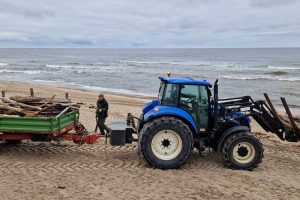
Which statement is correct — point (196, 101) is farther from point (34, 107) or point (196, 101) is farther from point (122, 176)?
point (34, 107)

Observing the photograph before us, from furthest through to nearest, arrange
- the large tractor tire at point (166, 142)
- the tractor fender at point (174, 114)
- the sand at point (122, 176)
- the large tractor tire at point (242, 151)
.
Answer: the large tractor tire at point (242, 151), the tractor fender at point (174, 114), the large tractor tire at point (166, 142), the sand at point (122, 176)

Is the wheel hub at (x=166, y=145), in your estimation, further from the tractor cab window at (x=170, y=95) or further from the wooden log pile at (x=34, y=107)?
the wooden log pile at (x=34, y=107)

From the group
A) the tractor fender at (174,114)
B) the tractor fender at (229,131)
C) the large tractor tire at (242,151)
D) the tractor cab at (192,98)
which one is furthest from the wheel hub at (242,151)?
the tractor fender at (174,114)

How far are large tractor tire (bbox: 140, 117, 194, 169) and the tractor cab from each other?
14.9 inches

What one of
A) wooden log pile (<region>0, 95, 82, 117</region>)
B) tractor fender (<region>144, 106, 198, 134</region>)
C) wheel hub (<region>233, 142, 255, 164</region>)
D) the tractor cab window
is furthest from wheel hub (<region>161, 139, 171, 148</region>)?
wooden log pile (<region>0, 95, 82, 117</region>)

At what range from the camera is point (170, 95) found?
8.36 m

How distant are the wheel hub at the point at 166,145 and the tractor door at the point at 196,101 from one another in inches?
24.2

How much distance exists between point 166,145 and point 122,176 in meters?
1.19

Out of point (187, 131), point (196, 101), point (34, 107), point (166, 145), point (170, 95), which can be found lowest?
point (166, 145)

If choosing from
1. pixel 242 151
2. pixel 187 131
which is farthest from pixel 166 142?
pixel 242 151

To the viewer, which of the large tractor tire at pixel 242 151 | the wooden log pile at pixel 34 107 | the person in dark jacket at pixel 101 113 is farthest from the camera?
the person in dark jacket at pixel 101 113

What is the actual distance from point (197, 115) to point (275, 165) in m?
2.22

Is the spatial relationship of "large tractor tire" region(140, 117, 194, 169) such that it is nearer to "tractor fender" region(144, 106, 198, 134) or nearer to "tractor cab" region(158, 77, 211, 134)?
"tractor fender" region(144, 106, 198, 134)

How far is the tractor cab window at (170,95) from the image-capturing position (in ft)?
27.2
